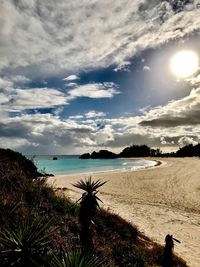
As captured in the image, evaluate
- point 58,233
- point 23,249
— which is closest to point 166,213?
point 58,233

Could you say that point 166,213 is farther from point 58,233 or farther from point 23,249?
point 23,249

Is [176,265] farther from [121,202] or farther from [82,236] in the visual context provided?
[121,202]

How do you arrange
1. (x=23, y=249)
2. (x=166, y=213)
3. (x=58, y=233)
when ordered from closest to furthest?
1. (x=23, y=249)
2. (x=58, y=233)
3. (x=166, y=213)

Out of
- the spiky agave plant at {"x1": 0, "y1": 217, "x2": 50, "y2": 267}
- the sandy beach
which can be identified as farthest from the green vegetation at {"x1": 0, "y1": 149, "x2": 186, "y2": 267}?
the sandy beach

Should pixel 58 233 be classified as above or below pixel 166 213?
above

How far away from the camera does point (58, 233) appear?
748 centimetres

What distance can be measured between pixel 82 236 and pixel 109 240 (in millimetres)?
3527

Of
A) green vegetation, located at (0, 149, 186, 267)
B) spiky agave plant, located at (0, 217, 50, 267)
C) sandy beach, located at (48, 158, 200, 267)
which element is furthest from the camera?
sandy beach, located at (48, 158, 200, 267)

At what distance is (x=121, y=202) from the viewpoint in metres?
22.3

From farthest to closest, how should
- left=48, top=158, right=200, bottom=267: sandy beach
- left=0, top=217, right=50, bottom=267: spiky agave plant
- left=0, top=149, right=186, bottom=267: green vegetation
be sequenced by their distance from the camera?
left=48, top=158, right=200, bottom=267: sandy beach → left=0, top=149, right=186, bottom=267: green vegetation → left=0, top=217, right=50, bottom=267: spiky agave plant

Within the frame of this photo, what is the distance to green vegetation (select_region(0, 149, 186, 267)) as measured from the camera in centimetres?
342

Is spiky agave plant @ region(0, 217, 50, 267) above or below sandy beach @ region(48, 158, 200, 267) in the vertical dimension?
above

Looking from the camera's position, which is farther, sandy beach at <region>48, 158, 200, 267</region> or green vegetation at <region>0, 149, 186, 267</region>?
sandy beach at <region>48, 158, 200, 267</region>

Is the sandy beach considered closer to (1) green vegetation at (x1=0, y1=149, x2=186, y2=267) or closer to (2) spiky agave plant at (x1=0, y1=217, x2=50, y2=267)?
(1) green vegetation at (x1=0, y1=149, x2=186, y2=267)
